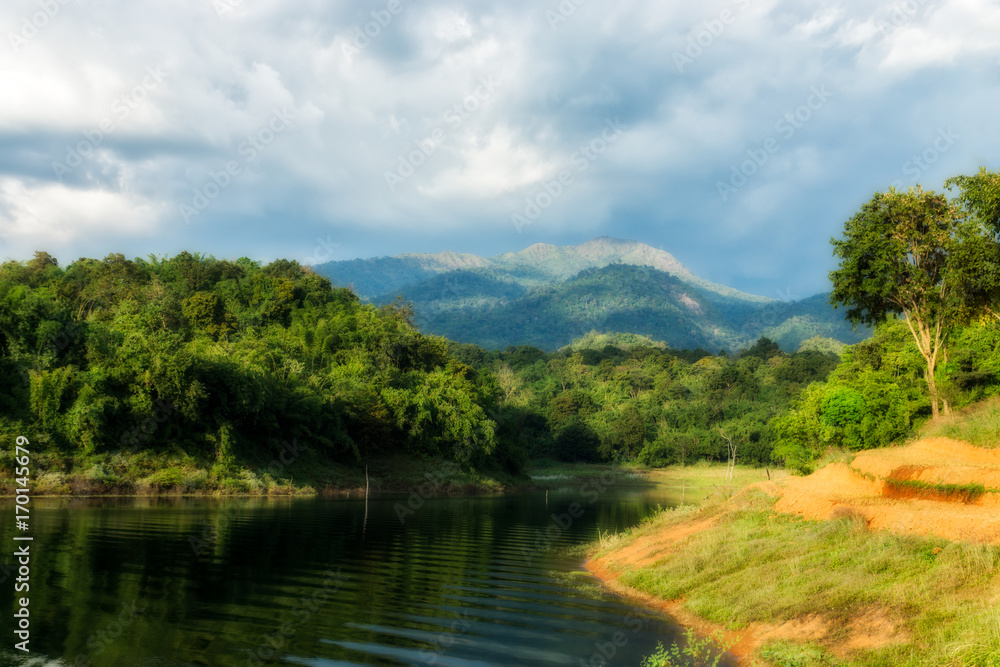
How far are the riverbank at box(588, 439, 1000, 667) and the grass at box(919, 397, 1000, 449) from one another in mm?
1671

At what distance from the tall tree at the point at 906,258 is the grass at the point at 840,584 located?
1908 cm

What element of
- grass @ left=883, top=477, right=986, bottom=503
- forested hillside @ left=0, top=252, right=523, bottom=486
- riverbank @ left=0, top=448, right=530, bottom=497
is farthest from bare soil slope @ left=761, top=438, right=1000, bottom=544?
forested hillside @ left=0, top=252, right=523, bottom=486

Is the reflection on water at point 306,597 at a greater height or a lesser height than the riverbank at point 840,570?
lesser

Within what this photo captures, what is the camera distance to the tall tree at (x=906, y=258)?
1308 inches

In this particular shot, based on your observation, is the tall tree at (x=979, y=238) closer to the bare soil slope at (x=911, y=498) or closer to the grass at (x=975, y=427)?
the grass at (x=975, y=427)

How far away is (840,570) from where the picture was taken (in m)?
14.9

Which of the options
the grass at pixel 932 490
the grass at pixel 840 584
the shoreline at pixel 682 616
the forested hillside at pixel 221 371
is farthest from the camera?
the forested hillside at pixel 221 371

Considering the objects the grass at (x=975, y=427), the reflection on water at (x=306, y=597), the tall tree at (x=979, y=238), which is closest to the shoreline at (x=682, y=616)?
the reflection on water at (x=306, y=597)

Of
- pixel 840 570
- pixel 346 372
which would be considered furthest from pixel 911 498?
pixel 346 372

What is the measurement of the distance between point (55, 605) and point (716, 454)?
366ft

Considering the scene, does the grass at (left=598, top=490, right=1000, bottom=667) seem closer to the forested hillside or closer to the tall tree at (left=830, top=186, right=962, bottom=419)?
the tall tree at (left=830, top=186, right=962, bottom=419)

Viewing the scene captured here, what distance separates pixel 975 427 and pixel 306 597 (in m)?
26.5

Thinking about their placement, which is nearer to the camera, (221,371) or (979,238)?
(979,238)

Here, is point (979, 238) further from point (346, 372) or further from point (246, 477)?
point (346, 372)
